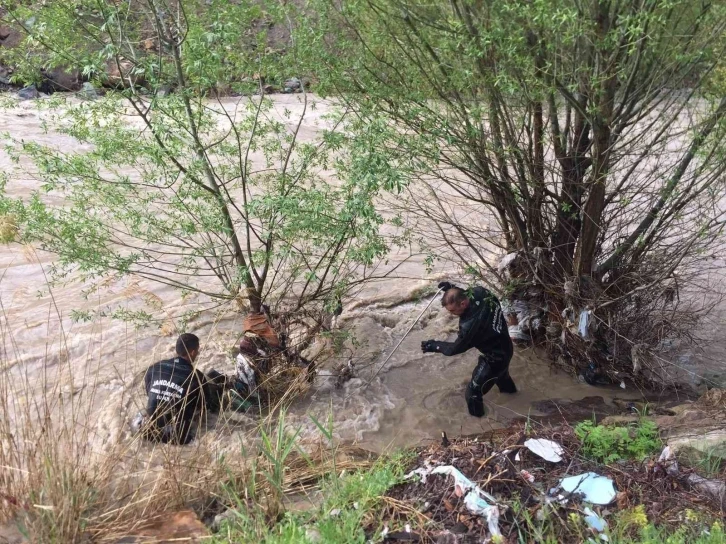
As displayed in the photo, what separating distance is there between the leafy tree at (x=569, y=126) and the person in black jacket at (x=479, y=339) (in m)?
0.89

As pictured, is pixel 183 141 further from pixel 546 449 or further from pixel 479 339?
pixel 546 449

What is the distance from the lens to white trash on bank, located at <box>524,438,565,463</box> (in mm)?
3762

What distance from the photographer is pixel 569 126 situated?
5.65m

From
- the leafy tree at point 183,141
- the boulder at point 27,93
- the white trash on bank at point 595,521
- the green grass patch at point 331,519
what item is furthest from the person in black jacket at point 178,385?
the boulder at point 27,93

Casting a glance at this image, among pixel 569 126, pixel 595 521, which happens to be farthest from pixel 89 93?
pixel 595 521

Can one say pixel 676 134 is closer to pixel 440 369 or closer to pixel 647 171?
pixel 647 171

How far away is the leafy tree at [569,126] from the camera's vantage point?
477cm

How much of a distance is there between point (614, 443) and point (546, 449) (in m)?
0.56

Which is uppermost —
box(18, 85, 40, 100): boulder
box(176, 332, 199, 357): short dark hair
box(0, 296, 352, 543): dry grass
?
box(18, 85, 40, 100): boulder

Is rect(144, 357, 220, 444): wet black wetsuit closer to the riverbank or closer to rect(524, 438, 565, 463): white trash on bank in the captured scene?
the riverbank

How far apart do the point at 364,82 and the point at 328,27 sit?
58 centimetres

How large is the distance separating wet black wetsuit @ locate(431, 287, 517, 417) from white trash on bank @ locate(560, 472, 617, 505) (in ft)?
6.66

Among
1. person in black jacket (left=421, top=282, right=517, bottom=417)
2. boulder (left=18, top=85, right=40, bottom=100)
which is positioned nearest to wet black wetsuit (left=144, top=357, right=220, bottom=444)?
person in black jacket (left=421, top=282, right=517, bottom=417)

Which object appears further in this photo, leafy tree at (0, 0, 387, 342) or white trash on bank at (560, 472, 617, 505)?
leafy tree at (0, 0, 387, 342)
